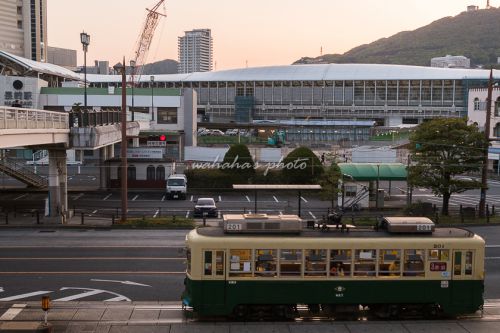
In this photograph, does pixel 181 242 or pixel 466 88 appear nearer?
pixel 181 242

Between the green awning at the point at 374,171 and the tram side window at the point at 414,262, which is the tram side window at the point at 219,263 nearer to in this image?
the tram side window at the point at 414,262

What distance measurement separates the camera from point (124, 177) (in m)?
34.8

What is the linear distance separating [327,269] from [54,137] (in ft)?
69.7

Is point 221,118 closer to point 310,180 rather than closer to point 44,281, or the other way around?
point 310,180

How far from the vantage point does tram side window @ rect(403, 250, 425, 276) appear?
16141 millimetres

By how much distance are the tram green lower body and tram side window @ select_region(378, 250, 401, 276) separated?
0.93ft

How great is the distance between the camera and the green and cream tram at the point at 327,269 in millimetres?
15711

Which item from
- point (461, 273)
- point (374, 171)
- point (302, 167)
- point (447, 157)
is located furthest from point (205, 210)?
point (461, 273)

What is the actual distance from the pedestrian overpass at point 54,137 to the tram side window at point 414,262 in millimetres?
16106

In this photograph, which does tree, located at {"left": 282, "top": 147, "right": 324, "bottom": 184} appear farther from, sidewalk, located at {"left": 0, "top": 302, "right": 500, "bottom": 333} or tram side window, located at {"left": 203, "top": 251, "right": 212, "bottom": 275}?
tram side window, located at {"left": 203, "top": 251, "right": 212, "bottom": 275}

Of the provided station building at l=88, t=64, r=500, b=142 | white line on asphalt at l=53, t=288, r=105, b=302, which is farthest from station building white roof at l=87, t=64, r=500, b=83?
white line on asphalt at l=53, t=288, r=105, b=302

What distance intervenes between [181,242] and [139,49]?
103271 mm

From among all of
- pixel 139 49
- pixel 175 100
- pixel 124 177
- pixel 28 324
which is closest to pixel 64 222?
pixel 124 177

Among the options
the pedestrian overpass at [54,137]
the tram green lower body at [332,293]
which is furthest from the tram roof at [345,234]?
the pedestrian overpass at [54,137]
